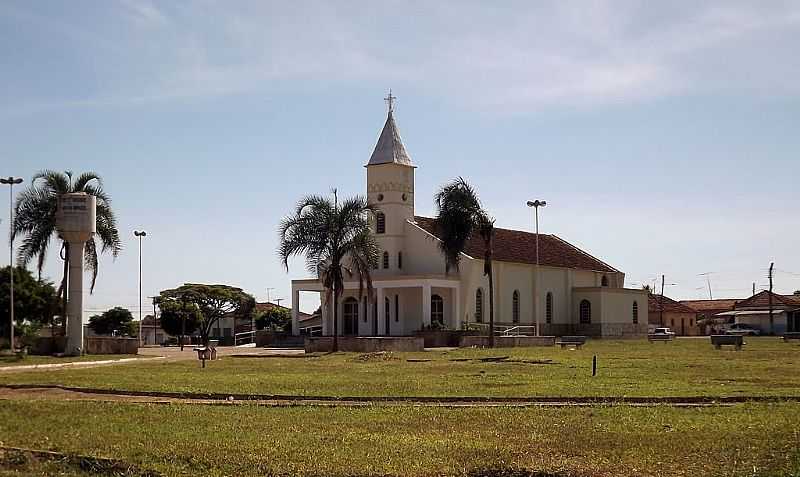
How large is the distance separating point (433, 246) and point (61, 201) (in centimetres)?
2903

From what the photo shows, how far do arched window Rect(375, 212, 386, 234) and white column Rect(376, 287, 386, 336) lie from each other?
4882 mm

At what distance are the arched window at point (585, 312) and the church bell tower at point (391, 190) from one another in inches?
662

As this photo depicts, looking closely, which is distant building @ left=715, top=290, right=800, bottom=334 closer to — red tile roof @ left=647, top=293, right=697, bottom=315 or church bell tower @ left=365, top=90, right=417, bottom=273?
red tile roof @ left=647, top=293, right=697, bottom=315

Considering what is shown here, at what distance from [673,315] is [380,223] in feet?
172

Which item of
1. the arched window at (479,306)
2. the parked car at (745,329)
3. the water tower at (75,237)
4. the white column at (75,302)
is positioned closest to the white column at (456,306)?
Result: the arched window at (479,306)

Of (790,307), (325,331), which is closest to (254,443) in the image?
(325,331)

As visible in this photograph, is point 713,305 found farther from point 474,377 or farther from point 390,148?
point 474,377

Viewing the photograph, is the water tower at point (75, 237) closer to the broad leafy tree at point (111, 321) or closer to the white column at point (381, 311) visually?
the white column at point (381, 311)

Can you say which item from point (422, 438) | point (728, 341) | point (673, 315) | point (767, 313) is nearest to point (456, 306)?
point (728, 341)

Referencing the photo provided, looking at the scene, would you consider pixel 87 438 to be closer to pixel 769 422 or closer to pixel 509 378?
pixel 769 422

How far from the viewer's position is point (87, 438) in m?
16.0

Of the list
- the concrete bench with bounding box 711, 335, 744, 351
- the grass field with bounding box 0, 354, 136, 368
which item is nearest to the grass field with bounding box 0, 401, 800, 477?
the grass field with bounding box 0, 354, 136, 368

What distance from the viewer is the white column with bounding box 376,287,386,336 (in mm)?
64375

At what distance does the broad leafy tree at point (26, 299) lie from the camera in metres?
61.1
